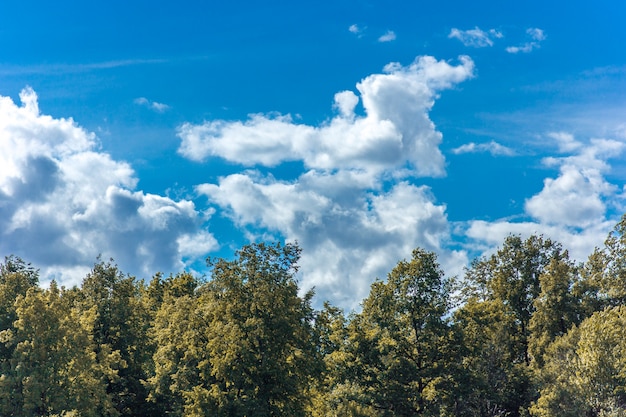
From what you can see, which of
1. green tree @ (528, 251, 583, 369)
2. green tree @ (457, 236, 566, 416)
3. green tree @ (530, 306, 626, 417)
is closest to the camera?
green tree @ (530, 306, 626, 417)

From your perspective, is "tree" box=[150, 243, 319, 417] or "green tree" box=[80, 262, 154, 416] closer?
"tree" box=[150, 243, 319, 417]

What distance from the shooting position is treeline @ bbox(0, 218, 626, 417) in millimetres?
40812

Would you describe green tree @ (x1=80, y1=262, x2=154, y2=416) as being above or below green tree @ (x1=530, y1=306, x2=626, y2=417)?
above

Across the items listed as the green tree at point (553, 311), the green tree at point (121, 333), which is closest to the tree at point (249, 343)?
the green tree at point (121, 333)

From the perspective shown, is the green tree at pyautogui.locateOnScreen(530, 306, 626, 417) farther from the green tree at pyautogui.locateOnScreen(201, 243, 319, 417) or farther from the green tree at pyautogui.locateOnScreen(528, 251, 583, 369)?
the green tree at pyautogui.locateOnScreen(201, 243, 319, 417)

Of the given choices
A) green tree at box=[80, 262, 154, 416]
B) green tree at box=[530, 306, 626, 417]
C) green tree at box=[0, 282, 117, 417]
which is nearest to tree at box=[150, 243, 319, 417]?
green tree at box=[0, 282, 117, 417]

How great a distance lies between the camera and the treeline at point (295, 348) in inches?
1607

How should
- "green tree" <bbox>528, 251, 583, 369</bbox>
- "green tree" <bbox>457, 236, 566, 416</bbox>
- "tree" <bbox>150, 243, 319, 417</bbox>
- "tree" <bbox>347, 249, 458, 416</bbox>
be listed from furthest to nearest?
"green tree" <bbox>528, 251, 583, 369</bbox> < "green tree" <bbox>457, 236, 566, 416</bbox> < "tree" <bbox>347, 249, 458, 416</bbox> < "tree" <bbox>150, 243, 319, 417</bbox>

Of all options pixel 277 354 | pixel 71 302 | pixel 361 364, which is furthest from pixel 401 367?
pixel 71 302

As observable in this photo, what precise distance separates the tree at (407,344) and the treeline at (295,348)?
4.1 inches

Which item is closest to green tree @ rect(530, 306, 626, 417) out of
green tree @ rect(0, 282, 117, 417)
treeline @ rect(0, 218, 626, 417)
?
treeline @ rect(0, 218, 626, 417)

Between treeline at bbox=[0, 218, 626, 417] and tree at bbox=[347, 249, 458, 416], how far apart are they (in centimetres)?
10

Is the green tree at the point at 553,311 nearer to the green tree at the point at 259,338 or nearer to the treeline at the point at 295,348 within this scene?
the treeline at the point at 295,348

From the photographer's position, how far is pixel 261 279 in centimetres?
4228
